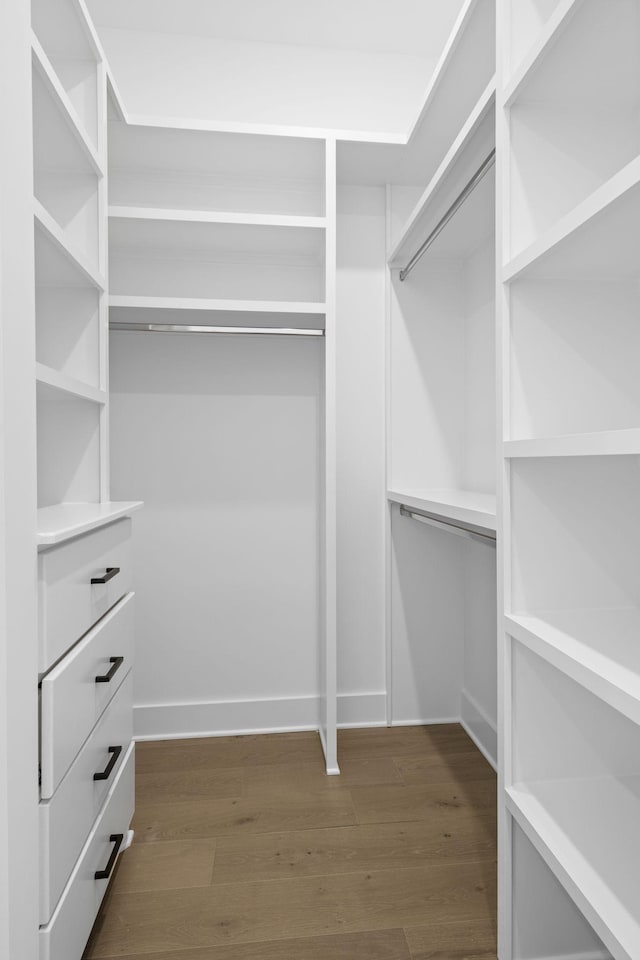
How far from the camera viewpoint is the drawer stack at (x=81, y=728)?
922 mm

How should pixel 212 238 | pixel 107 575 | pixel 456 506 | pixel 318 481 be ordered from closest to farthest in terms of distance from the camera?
pixel 107 575
pixel 456 506
pixel 212 238
pixel 318 481

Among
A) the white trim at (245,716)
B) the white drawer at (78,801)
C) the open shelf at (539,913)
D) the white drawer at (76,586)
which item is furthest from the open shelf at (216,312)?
the open shelf at (539,913)

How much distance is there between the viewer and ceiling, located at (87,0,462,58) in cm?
197

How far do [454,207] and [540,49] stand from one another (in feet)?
1.89

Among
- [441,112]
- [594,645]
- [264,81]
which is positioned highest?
[264,81]

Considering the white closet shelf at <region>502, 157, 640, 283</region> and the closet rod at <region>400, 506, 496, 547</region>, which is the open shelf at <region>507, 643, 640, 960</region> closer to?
the closet rod at <region>400, 506, 496, 547</region>

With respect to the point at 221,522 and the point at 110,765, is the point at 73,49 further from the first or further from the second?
the point at 110,765

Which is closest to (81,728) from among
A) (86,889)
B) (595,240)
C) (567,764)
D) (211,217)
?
(86,889)

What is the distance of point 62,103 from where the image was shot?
1.24 metres

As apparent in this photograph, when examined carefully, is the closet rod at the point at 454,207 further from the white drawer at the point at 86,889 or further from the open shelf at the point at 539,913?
the white drawer at the point at 86,889

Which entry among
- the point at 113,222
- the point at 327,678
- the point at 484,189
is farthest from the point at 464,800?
the point at 113,222

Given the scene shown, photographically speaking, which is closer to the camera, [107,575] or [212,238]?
[107,575]

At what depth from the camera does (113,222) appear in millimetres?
1870

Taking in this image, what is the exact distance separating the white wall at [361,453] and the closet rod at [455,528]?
21 cm
